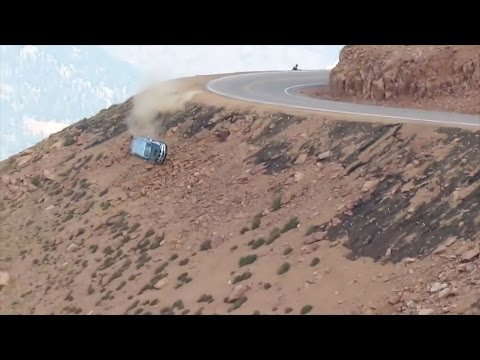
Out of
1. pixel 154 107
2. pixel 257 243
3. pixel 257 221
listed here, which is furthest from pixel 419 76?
pixel 154 107

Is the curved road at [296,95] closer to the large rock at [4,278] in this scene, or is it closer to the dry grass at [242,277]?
the dry grass at [242,277]

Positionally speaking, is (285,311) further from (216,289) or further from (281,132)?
(281,132)

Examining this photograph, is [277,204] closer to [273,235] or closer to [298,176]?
[298,176]

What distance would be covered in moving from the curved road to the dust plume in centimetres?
271

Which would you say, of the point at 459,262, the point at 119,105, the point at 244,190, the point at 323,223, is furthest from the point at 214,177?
the point at 119,105

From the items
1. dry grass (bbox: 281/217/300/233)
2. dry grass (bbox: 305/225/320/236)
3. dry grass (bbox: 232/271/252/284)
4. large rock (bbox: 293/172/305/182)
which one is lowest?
dry grass (bbox: 232/271/252/284)

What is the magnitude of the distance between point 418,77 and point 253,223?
14.3 metres

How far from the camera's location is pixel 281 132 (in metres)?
35.2

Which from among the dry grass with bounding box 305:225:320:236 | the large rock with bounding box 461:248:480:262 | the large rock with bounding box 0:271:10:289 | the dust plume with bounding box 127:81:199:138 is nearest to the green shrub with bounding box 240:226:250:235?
the dry grass with bounding box 305:225:320:236

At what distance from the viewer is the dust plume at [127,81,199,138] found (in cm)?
4400

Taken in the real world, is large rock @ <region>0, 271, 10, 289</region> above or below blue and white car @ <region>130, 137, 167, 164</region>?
below

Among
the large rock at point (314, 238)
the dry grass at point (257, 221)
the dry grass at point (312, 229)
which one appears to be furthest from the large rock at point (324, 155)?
the large rock at point (314, 238)

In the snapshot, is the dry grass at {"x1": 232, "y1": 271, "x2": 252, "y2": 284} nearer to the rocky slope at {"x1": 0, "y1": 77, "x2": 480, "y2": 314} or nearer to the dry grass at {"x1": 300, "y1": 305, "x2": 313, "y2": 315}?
the rocky slope at {"x1": 0, "y1": 77, "x2": 480, "y2": 314}

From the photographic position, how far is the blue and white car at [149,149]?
3891 cm
